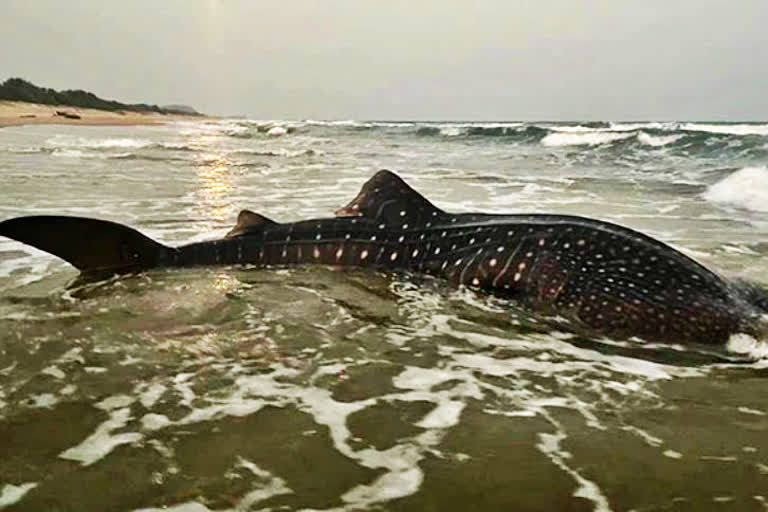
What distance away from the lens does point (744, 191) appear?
13.2m

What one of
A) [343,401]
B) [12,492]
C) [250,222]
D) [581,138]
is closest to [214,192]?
[250,222]

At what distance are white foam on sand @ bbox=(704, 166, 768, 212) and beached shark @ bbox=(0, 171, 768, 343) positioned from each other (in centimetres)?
781

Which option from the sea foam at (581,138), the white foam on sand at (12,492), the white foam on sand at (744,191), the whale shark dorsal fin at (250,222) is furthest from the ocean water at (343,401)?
the sea foam at (581,138)

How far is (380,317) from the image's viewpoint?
14.5 feet

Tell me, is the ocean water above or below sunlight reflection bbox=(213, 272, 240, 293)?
above

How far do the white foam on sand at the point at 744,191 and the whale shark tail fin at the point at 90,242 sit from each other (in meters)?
9.46

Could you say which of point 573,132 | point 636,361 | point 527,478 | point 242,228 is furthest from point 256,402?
point 573,132

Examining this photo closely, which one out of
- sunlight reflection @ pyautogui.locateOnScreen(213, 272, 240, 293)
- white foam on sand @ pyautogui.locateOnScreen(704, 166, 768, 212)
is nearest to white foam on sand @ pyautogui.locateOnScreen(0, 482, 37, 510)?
sunlight reflection @ pyautogui.locateOnScreen(213, 272, 240, 293)

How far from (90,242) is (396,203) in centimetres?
227

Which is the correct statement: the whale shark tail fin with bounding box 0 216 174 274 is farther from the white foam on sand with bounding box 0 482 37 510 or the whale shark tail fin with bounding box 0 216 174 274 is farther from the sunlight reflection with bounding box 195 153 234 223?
the sunlight reflection with bounding box 195 153 234 223

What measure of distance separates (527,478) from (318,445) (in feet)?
2.36

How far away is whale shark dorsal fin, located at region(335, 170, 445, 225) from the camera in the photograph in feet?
18.4

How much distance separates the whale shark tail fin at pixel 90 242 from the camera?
4.79 meters

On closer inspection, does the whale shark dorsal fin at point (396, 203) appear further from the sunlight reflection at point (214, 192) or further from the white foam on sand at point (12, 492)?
the white foam on sand at point (12, 492)
